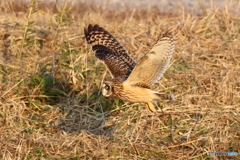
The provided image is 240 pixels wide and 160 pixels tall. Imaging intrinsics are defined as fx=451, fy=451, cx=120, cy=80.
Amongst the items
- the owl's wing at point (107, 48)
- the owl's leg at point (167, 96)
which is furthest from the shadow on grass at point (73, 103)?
the owl's leg at point (167, 96)

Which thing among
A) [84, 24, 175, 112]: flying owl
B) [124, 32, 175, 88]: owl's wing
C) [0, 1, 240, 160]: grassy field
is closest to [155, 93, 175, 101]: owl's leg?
[84, 24, 175, 112]: flying owl

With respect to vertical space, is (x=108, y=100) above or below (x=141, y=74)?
below

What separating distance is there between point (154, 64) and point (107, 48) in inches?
45.2

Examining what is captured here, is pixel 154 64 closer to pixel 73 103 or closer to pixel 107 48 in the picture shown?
pixel 107 48

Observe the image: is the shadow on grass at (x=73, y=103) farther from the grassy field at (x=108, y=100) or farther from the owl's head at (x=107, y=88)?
the owl's head at (x=107, y=88)

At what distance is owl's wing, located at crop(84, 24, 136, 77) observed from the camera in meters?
5.28

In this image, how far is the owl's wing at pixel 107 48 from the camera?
17.3 feet

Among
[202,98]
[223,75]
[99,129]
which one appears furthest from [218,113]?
[99,129]

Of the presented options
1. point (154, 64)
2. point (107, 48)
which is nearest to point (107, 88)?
point (154, 64)

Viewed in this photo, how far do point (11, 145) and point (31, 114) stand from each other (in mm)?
878

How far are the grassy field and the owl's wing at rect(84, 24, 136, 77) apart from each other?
11.9 inches

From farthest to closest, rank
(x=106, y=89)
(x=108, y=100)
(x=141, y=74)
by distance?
(x=108, y=100) < (x=106, y=89) < (x=141, y=74)

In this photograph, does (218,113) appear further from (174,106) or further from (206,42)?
(206,42)

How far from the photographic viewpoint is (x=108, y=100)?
5699 mm
